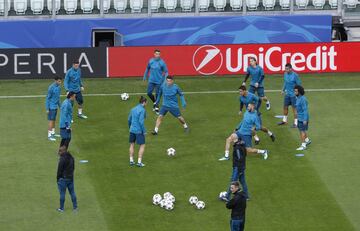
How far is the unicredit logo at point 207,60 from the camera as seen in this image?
44594 millimetres

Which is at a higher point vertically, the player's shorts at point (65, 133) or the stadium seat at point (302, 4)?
the stadium seat at point (302, 4)

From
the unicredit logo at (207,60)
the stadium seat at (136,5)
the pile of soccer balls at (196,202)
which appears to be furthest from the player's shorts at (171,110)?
the stadium seat at (136,5)

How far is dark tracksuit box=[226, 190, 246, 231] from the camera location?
2747 cm

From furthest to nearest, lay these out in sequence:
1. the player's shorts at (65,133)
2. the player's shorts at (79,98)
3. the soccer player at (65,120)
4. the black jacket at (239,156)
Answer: the player's shorts at (79,98) < the player's shorts at (65,133) < the soccer player at (65,120) < the black jacket at (239,156)

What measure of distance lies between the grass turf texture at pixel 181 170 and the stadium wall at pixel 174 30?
5812mm

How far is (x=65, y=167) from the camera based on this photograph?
29516 millimetres

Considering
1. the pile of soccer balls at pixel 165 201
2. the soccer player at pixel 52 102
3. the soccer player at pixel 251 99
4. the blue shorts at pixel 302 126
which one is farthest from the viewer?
the soccer player at pixel 52 102

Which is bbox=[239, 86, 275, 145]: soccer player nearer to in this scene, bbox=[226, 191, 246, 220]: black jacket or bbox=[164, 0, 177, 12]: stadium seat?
bbox=[226, 191, 246, 220]: black jacket

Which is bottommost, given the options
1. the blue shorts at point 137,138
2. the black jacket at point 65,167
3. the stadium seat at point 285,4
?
the blue shorts at point 137,138

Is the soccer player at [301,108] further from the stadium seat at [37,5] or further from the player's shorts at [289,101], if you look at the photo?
the stadium seat at [37,5]

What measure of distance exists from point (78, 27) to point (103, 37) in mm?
1169

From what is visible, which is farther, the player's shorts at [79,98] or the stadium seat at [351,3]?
A: the stadium seat at [351,3]

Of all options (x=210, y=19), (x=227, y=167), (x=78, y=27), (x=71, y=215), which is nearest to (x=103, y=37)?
(x=78, y=27)

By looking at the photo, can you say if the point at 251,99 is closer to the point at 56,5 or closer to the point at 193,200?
the point at 193,200
